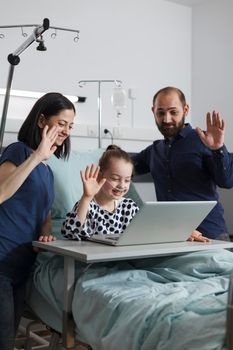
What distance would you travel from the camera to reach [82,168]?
2539mm

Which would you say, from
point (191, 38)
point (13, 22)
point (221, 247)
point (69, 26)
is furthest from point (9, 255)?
point (191, 38)

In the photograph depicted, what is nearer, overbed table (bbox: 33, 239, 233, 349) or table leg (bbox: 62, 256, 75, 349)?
overbed table (bbox: 33, 239, 233, 349)

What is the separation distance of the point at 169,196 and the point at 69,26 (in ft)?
5.27

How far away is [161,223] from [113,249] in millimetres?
188

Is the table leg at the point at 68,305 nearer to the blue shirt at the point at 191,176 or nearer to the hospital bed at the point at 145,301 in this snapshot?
the hospital bed at the point at 145,301

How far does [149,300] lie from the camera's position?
4.41ft

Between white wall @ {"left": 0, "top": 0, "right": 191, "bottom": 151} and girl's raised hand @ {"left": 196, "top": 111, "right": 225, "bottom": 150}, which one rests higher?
white wall @ {"left": 0, "top": 0, "right": 191, "bottom": 151}

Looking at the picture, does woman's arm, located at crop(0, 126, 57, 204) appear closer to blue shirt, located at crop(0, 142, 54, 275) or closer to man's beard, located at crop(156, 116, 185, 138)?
blue shirt, located at crop(0, 142, 54, 275)

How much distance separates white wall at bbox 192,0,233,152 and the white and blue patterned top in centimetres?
199

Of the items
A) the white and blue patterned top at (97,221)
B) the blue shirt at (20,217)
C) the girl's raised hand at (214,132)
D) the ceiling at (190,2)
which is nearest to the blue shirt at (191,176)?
the girl's raised hand at (214,132)

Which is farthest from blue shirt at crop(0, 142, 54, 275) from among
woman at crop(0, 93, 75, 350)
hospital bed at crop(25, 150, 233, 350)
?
hospital bed at crop(25, 150, 233, 350)

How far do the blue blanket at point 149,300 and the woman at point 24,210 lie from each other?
103 mm

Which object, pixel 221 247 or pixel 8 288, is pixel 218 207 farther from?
pixel 8 288

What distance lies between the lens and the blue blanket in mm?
1162
